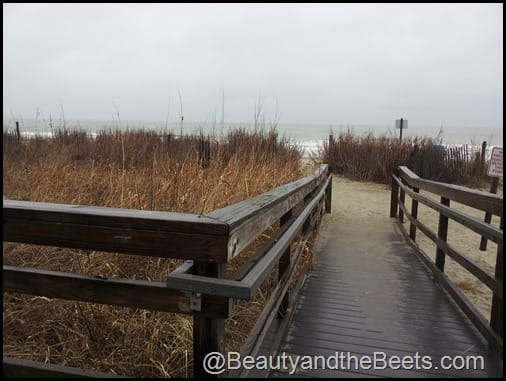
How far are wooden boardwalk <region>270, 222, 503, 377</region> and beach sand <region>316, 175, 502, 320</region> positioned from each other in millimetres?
419

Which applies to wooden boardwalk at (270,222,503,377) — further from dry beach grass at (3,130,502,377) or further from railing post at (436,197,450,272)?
dry beach grass at (3,130,502,377)

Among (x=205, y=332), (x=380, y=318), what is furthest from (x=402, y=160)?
(x=205, y=332)

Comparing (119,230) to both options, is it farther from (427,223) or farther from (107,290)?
(427,223)

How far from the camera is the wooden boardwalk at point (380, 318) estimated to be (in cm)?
233

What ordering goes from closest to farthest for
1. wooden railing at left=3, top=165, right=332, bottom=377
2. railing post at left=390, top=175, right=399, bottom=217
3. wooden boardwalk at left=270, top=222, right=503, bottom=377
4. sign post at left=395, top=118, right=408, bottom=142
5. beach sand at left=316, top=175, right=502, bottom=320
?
wooden railing at left=3, top=165, right=332, bottom=377 → wooden boardwalk at left=270, top=222, right=503, bottom=377 → beach sand at left=316, top=175, right=502, bottom=320 → railing post at left=390, top=175, right=399, bottom=217 → sign post at left=395, top=118, right=408, bottom=142

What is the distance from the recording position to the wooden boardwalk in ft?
7.66

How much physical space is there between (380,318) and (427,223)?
4.96m

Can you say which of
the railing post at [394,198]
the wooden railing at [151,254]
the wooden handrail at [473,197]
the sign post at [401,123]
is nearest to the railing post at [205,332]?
the wooden railing at [151,254]

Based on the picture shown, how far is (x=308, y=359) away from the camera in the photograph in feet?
7.40

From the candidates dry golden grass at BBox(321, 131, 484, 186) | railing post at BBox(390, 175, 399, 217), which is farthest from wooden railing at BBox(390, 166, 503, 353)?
dry golden grass at BBox(321, 131, 484, 186)

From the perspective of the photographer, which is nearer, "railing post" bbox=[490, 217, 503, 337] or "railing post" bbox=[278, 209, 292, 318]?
"railing post" bbox=[490, 217, 503, 337]

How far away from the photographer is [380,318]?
2.86 meters

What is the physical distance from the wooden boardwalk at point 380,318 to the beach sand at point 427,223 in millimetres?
419

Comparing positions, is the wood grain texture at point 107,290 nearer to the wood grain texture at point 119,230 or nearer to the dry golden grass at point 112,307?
the wood grain texture at point 119,230
